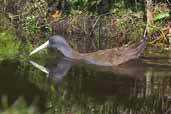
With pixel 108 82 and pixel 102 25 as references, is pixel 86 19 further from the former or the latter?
pixel 108 82

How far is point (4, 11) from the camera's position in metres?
17.0

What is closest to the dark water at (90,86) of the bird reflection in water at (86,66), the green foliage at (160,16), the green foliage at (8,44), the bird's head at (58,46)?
the bird reflection in water at (86,66)

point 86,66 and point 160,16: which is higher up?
point 160,16

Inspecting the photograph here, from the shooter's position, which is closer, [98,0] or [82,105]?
[82,105]

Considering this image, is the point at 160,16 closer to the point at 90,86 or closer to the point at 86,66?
the point at 86,66

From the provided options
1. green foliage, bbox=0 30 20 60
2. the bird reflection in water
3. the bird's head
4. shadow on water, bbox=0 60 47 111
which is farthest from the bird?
shadow on water, bbox=0 60 47 111

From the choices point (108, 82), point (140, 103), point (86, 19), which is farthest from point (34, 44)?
point (140, 103)

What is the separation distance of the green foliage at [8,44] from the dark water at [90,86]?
62cm

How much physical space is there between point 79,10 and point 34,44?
119 inches

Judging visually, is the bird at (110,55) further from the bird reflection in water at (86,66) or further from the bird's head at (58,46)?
the bird reflection in water at (86,66)

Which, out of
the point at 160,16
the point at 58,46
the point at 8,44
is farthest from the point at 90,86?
the point at 160,16

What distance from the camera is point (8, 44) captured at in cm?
1395

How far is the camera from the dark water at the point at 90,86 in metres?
9.79

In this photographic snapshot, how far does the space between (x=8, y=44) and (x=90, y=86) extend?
3.50 meters
